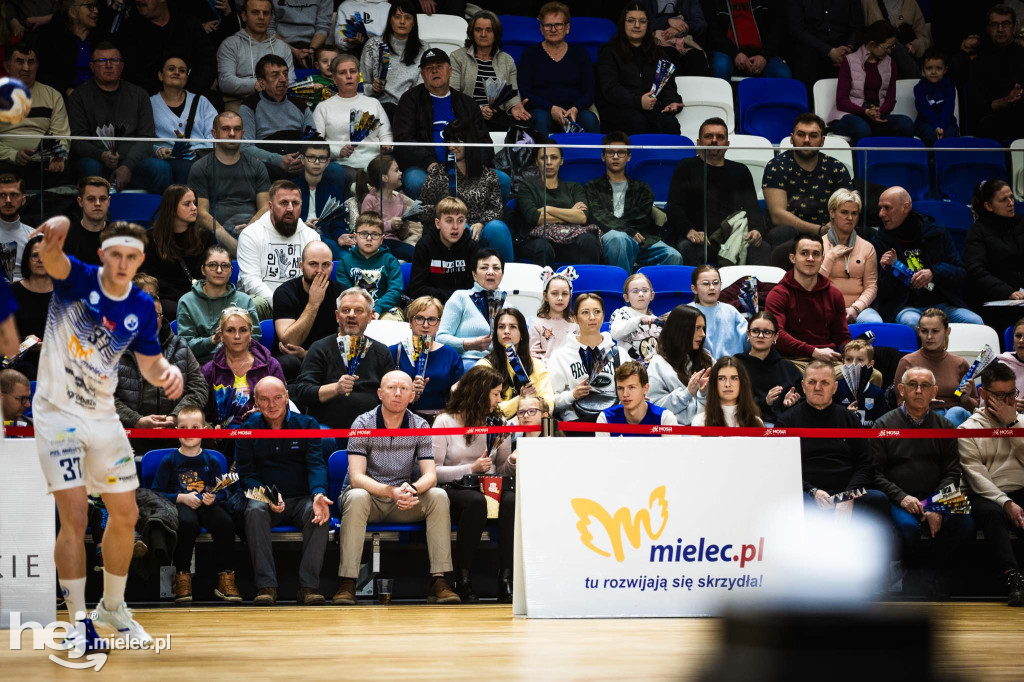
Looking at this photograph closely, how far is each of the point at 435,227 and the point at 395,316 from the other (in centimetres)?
75

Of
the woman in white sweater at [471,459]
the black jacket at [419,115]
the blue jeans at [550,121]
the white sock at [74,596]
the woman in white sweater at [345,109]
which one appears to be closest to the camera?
the white sock at [74,596]

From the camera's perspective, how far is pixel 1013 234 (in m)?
9.09

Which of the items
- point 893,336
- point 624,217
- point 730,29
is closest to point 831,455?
point 893,336

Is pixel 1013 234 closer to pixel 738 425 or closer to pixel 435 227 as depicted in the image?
Answer: pixel 738 425

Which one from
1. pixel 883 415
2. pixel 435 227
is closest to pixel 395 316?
pixel 435 227

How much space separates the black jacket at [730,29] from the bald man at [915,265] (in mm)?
3932

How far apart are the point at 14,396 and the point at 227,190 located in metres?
2.07

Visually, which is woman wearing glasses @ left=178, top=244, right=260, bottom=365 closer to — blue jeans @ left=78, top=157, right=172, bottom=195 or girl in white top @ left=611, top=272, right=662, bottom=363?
blue jeans @ left=78, top=157, right=172, bottom=195

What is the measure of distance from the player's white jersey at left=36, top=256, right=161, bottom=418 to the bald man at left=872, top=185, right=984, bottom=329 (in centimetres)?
617

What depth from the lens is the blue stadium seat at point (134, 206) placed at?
25.8 feet

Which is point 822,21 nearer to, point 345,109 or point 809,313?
point 809,313

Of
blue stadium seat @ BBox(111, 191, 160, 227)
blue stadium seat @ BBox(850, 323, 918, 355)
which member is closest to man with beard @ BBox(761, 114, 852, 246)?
blue stadium seat @ BBox(850, 323, 918, 355)

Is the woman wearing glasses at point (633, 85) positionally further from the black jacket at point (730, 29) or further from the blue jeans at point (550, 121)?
the black jacket at point (730, 29)

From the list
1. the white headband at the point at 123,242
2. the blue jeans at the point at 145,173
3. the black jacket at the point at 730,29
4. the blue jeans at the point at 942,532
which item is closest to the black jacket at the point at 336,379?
the blue jeans at the point at 145,173
